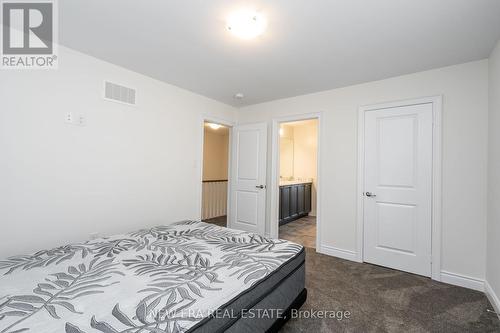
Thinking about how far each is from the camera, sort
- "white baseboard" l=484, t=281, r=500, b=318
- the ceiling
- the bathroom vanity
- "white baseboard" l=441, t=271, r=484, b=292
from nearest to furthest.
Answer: the ceiling < "white baseboard" l=484, t=281, r=500, b=318 < "white baseboard" l=441, t=271, r=484, b=292 < the bathroom vanity

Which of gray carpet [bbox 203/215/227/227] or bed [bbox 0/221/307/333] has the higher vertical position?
bed [bbox 0/221/307/333]

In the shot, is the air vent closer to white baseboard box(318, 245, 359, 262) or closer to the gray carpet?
the gray carpet

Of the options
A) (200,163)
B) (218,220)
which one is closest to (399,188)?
(200,163)

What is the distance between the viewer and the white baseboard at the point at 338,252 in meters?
3.11

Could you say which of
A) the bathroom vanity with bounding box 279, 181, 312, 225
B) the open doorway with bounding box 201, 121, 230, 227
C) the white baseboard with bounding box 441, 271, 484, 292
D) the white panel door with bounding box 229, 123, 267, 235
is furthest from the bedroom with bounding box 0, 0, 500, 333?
the open doorway with bounding box 201, 121, 230, 227

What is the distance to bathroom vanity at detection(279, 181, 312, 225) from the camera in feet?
15.9

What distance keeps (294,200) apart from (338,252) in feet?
6.83

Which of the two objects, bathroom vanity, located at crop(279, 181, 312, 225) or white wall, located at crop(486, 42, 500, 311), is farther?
bathroom vanity, located at crop(279, 181, 312, 225)

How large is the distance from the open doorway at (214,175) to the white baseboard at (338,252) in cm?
235

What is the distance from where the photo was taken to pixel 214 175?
6738mm

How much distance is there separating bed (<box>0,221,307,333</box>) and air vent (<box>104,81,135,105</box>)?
1.62 m

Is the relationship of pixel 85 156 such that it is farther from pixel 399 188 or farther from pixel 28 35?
pixel 399 188

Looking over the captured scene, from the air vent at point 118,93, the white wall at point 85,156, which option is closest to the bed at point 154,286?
the white wall at point 85,156

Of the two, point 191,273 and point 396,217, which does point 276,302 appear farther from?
point 396,217
